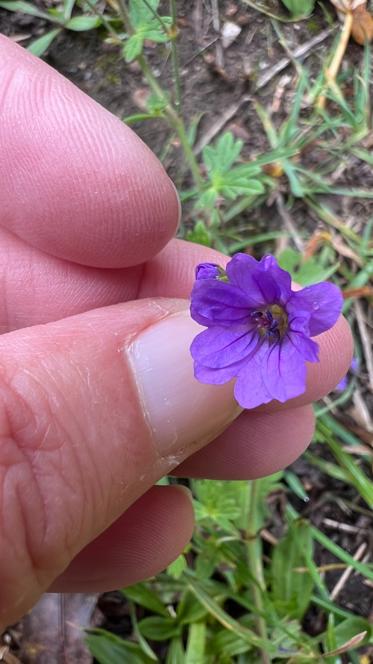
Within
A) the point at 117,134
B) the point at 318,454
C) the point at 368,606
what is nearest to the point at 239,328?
the point at 117,134

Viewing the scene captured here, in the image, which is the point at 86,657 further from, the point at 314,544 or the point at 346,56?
the point at 346,56

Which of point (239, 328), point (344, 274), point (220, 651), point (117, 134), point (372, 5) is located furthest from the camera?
point (372, 5)

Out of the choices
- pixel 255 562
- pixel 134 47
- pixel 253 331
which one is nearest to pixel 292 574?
pixel 255 562

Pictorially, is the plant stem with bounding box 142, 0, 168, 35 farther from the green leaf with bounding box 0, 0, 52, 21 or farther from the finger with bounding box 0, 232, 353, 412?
the green leaf with bounding box 0, 0, 52, 21

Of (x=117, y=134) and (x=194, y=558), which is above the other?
(x=117, y=134)

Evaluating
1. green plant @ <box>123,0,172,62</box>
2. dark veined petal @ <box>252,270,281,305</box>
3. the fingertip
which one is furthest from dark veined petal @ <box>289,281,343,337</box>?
green plant @ <box>123,0,172,62</box>

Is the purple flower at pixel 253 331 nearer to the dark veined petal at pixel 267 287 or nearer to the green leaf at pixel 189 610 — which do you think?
the dark veined petal at pixel 267 287

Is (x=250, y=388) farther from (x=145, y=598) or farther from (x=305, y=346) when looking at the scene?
(x=145, y=598)
